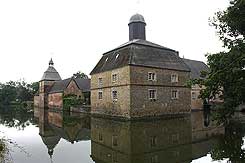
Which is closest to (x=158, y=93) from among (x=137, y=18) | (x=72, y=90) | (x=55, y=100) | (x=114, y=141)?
(x=137, y=18)

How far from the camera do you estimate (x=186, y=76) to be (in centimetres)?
3192

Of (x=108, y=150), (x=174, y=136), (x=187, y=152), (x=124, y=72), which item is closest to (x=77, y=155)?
(x=108, y=150)

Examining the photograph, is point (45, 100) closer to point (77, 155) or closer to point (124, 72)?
point (124, 72)

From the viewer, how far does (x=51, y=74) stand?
65438mm

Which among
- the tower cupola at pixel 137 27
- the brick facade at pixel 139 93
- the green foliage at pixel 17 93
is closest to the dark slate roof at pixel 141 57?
the brick facade at pixel 139 93

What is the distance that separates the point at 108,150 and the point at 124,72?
1554cm

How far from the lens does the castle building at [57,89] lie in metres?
48.9

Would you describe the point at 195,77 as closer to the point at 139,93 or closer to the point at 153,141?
the point at 139,93

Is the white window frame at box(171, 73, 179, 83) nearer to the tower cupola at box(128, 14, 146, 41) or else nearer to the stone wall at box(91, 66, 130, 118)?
the tower cupola at box(128, 14, 146, 41)

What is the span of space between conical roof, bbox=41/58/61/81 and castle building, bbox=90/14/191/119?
3317 centimetres

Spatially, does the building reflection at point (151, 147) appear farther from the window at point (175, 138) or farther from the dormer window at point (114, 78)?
the dormer window at point (114, 78)

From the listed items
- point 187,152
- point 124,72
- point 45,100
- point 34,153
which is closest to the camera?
point 187,152

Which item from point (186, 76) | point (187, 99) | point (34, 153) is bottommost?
point (34, 153)

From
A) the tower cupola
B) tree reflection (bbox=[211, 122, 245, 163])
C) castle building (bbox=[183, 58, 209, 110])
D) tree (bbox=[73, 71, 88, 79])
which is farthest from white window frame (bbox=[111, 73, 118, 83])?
tree (bbox=[73, 71, 88, 79])
